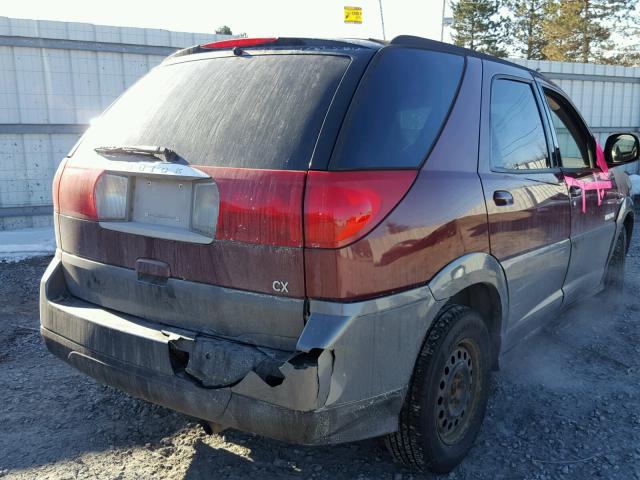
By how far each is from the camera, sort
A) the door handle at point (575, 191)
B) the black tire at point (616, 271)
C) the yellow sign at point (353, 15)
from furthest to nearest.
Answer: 1. the yellow sign at point (353, 15)
2. the black tire at point (616, 271)
3. the door handle at point (575, 191)

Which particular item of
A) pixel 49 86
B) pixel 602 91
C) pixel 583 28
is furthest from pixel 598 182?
pixel 583 28

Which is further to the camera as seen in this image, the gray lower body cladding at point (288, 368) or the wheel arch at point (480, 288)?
the wheel arch at point (480, 288)

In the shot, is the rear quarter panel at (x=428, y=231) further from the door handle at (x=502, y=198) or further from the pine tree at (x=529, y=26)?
the pine tree at (x=529, y=26)

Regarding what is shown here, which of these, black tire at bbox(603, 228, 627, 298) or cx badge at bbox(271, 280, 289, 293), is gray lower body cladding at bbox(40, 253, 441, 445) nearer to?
cx badge at bbox(271, 280, 289, 293)

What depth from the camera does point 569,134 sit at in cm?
407

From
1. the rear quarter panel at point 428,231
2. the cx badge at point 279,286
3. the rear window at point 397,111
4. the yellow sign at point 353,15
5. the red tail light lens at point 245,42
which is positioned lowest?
the cx badge at point 279,286

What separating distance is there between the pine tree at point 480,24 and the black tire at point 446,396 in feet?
134

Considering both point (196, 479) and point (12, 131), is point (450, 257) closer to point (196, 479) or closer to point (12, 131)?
point (196, 479)

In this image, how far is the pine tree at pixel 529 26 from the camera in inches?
1542

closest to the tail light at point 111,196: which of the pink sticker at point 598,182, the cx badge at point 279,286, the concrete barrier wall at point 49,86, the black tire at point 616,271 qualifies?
the cx badge at point 279,286

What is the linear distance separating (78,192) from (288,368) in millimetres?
1349

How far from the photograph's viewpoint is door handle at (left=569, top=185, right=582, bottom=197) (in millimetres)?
3632

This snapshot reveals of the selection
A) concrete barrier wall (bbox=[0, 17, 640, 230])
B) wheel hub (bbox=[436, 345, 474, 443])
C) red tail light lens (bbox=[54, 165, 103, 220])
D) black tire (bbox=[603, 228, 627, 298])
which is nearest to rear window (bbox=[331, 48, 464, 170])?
wheel hub (bbox=[436, 345, 474, 443])

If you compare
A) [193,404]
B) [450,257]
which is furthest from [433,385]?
[193,404]
